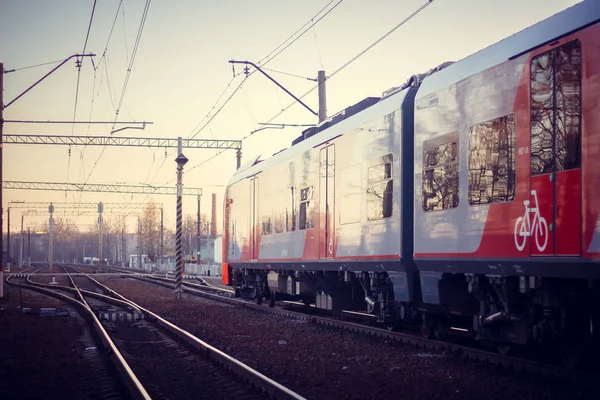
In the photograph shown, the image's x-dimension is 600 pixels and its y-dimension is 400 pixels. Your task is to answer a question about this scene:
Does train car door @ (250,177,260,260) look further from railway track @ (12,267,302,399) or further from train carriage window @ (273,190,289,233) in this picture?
railway track @ (12,267,302,399)

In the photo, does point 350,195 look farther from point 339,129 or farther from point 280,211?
point 280,211

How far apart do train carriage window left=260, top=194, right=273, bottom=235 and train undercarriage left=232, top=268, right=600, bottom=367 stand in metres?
5.44

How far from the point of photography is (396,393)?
9250 mm

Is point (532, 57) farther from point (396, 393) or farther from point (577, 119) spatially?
point (396, 393)

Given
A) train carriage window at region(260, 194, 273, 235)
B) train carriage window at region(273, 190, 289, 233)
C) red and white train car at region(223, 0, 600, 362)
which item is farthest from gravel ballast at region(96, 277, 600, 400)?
train carriage window at region(260, 194, 273, 235)

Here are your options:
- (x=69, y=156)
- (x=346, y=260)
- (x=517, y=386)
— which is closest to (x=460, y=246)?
(x=517, y=386)

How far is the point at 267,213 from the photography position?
2167cm

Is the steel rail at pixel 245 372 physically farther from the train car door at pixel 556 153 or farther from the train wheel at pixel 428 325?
the train wheel at pixel 428 325

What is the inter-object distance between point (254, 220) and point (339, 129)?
7490 mm

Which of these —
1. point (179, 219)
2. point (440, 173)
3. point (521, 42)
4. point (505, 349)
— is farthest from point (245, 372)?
point (179, 219)

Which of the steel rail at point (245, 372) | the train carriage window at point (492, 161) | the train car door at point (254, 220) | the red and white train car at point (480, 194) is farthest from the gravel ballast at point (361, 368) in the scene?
the train car door at point (254, 220)

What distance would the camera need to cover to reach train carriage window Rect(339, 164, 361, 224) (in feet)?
48.7

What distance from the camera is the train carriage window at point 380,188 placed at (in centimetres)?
1340

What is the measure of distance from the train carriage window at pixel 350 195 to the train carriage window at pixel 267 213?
5729mm
